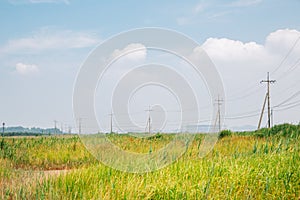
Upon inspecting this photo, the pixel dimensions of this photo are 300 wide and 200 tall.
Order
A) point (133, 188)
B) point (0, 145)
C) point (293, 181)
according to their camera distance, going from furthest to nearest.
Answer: point (0, 145) < point (293, 181) < point (133, 188)

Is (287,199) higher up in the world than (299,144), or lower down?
lower down

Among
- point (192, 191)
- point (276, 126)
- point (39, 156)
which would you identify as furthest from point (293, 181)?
A: point (276, 126)

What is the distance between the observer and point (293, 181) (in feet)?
21.1

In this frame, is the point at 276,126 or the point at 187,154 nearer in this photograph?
the point at 187,154

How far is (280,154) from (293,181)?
1.56 m

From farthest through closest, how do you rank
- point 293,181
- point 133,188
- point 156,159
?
point 156,159 < point 293,181 < point 133,188

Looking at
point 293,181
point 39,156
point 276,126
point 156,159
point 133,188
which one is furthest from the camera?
point 276,126

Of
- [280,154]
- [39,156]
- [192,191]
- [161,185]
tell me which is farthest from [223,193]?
[39,156]

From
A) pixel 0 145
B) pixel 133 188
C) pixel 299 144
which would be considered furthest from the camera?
pixel 0 145

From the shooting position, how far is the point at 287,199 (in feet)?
Result: 19.7

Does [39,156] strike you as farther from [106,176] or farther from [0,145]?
[106,176]

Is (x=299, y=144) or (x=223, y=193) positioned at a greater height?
(x=299, y=144)

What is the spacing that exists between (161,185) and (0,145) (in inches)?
380

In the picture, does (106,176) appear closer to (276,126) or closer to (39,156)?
(39,156)
